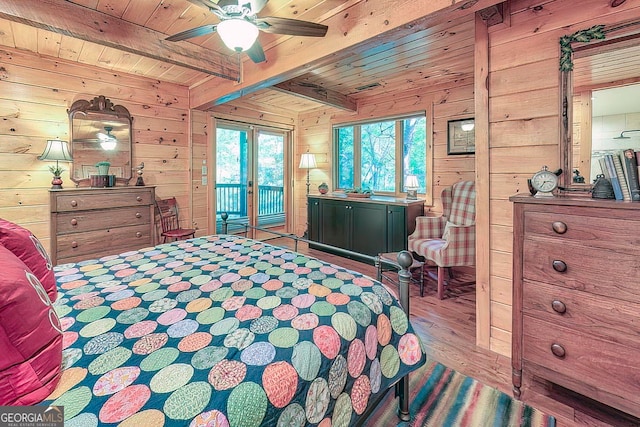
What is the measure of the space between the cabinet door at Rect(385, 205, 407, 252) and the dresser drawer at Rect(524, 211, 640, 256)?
2224mm

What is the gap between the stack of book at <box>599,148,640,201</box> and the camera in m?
1.38

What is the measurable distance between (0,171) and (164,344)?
3.42m

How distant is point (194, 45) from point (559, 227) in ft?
10.5

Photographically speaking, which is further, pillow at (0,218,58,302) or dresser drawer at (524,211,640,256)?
dresser drawer at (524,211,640,256)

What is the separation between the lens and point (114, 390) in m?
0.75

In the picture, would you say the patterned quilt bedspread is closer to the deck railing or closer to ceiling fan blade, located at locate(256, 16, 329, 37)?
ceiling fan blade, located at locate(256, 16, 329, 37)

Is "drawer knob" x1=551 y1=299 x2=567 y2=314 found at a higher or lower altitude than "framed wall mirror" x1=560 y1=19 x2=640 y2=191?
lower

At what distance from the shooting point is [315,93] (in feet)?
13.3

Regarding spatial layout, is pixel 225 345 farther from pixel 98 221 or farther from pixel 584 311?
pixel 98 221

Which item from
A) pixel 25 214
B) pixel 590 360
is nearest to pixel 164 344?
pixel 590 360

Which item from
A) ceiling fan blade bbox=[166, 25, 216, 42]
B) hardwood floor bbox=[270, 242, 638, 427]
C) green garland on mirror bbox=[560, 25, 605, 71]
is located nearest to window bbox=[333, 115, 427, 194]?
hardwood floor bbox=[270, 242, 638, 427]

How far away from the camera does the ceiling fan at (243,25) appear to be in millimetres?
1744

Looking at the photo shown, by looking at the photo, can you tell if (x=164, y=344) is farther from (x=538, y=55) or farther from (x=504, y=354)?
(x=538, y=55)

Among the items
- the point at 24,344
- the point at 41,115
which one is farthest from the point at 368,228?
the point at 41,115
